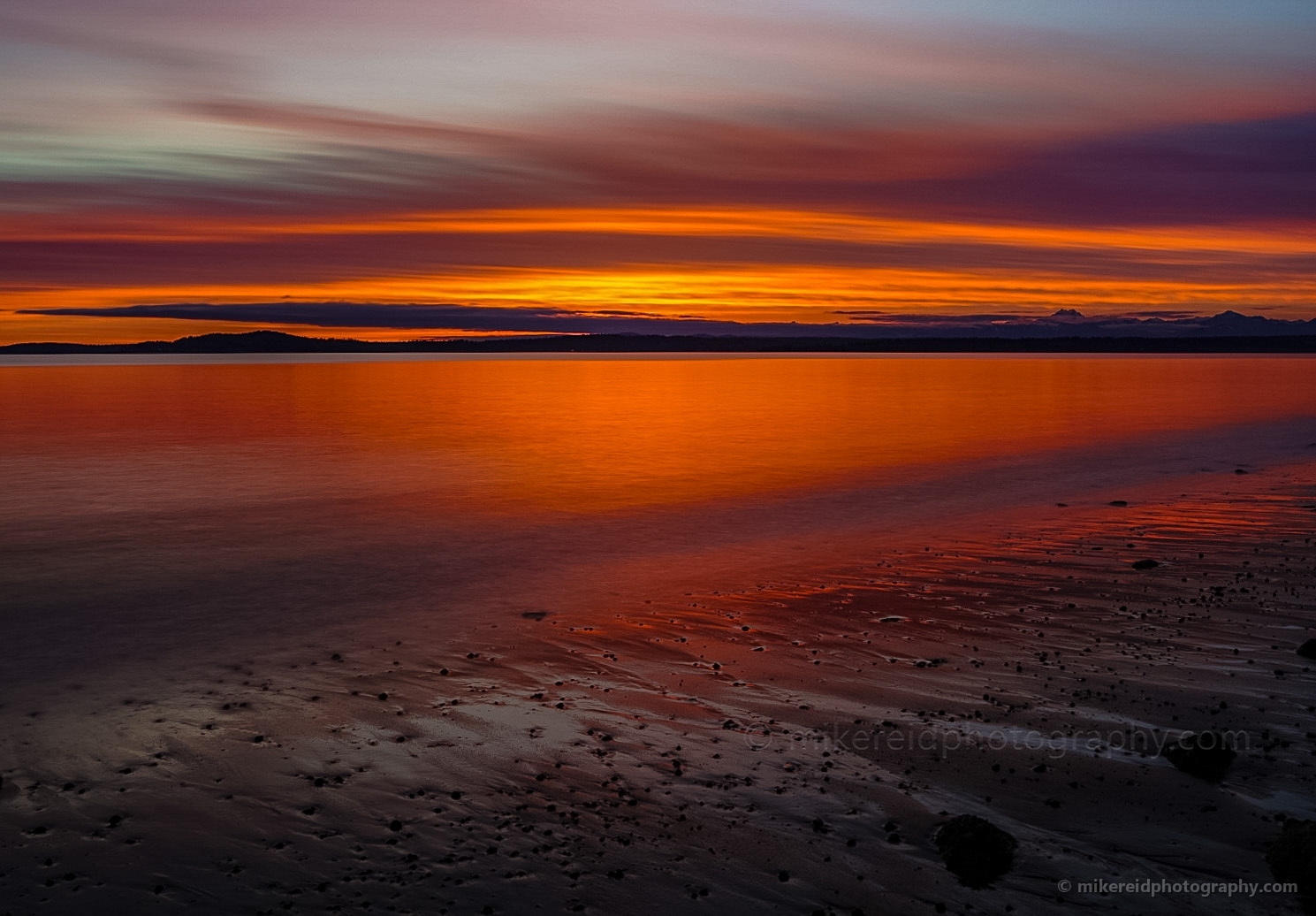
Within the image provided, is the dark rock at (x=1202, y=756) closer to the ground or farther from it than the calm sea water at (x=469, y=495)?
farther from it

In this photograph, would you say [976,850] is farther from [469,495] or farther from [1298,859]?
[469,495]

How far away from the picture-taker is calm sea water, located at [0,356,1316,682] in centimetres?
1602

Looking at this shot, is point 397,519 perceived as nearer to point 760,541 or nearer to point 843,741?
point 760,541

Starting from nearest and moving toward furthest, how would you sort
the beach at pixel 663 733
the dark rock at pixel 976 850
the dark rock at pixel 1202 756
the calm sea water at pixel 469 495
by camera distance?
the dark rock at pixel 976 850
the beach at pixel 663 733
the dark rock at pixel 1202 756
the calm sea water at pixel 469 495

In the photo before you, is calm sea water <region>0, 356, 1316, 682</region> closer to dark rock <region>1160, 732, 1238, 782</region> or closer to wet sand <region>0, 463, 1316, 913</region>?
wet sand <region>0, 463, 1316, 913</region>

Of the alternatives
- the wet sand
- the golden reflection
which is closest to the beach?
the wet sand

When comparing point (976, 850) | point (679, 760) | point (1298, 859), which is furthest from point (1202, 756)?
point (679, 760)

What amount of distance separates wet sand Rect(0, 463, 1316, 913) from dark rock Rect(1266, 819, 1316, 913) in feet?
0.41

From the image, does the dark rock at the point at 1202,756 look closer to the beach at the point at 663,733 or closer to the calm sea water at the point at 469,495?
the beach at the point at 663,733

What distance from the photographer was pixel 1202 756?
8422mm

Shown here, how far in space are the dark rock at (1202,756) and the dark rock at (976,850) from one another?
2106 mm

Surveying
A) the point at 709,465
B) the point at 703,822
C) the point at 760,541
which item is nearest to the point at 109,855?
the point at 703,822

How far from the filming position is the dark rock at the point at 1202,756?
833 cm

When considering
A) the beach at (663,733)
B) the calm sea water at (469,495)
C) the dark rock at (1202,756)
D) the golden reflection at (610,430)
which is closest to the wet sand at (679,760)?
the beach at (663,733)
